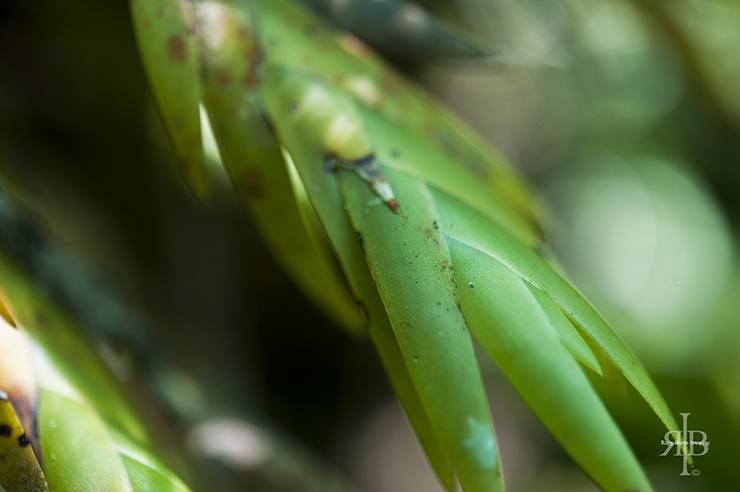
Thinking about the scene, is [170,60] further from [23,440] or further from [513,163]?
[513,163]

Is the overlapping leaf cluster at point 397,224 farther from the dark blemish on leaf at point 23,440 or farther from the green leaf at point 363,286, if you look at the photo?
the dark blemish on leaf at point 23,440

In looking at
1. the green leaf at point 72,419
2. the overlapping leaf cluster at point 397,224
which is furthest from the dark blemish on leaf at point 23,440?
the overlapping leaf cluster at point 397,224

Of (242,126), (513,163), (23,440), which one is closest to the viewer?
(23,440)

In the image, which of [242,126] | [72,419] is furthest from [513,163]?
[72,419]

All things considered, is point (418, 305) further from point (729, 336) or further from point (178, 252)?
point (729, 336)

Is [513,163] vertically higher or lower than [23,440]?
higher

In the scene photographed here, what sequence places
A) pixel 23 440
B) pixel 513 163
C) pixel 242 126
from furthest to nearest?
pixel 513 163 < pixel 242 126 < pixel 23 440
